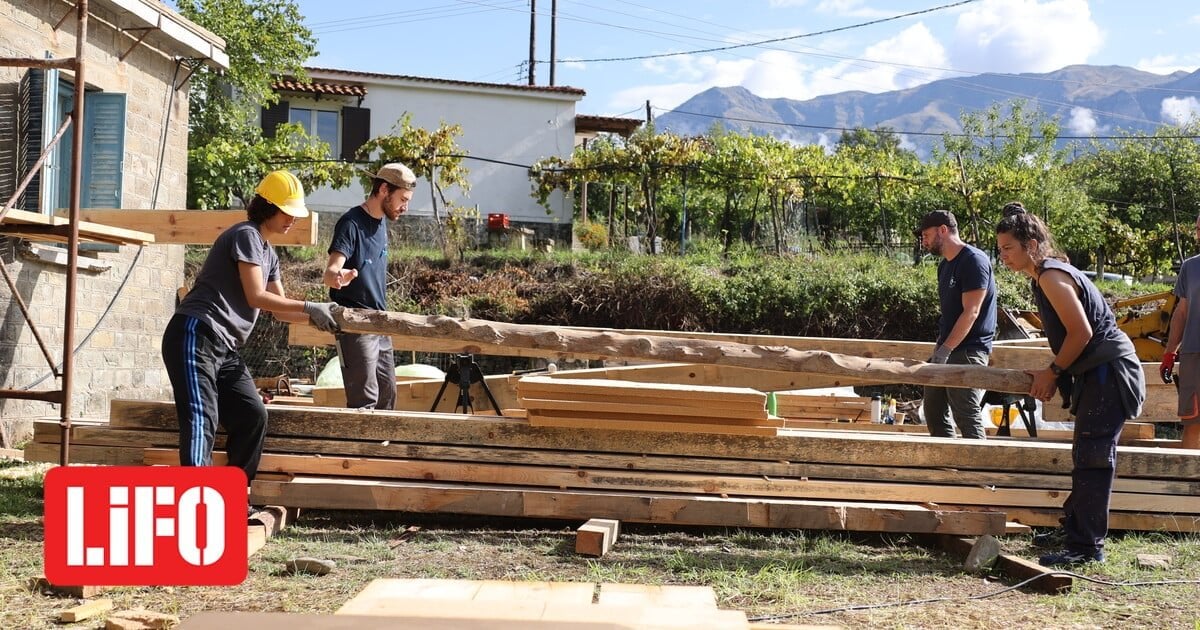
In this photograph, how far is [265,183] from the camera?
5000 mm

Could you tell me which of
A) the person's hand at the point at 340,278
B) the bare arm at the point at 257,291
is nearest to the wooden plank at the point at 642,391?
the person's hand at the point at 340,278

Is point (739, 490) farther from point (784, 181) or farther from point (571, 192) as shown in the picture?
point (571, 192)

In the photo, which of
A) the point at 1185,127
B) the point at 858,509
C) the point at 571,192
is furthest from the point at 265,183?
the point at 1185,127

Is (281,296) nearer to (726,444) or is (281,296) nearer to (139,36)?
(726,444)

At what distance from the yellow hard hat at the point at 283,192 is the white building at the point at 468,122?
2053 cm

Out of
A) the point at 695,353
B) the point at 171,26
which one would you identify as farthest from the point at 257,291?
the point at 171,26

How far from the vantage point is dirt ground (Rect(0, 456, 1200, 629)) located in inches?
159

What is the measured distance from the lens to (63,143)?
982 centimetres

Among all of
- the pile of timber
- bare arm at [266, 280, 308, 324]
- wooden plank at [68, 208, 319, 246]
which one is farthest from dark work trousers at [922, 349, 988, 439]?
wooden plank at [68, 208, 319, 246]

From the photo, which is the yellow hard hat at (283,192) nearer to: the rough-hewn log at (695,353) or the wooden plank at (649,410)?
the rough-hewn log at (695,353)

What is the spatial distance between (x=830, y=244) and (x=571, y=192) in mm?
7725

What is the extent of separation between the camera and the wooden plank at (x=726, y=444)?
5.67 m

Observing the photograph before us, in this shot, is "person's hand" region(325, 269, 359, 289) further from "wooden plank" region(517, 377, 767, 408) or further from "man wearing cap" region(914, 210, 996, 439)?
"man wearing cap" region(914, 210, 996, 439)

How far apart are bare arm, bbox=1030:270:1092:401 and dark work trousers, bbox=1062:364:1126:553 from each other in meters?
0.17
